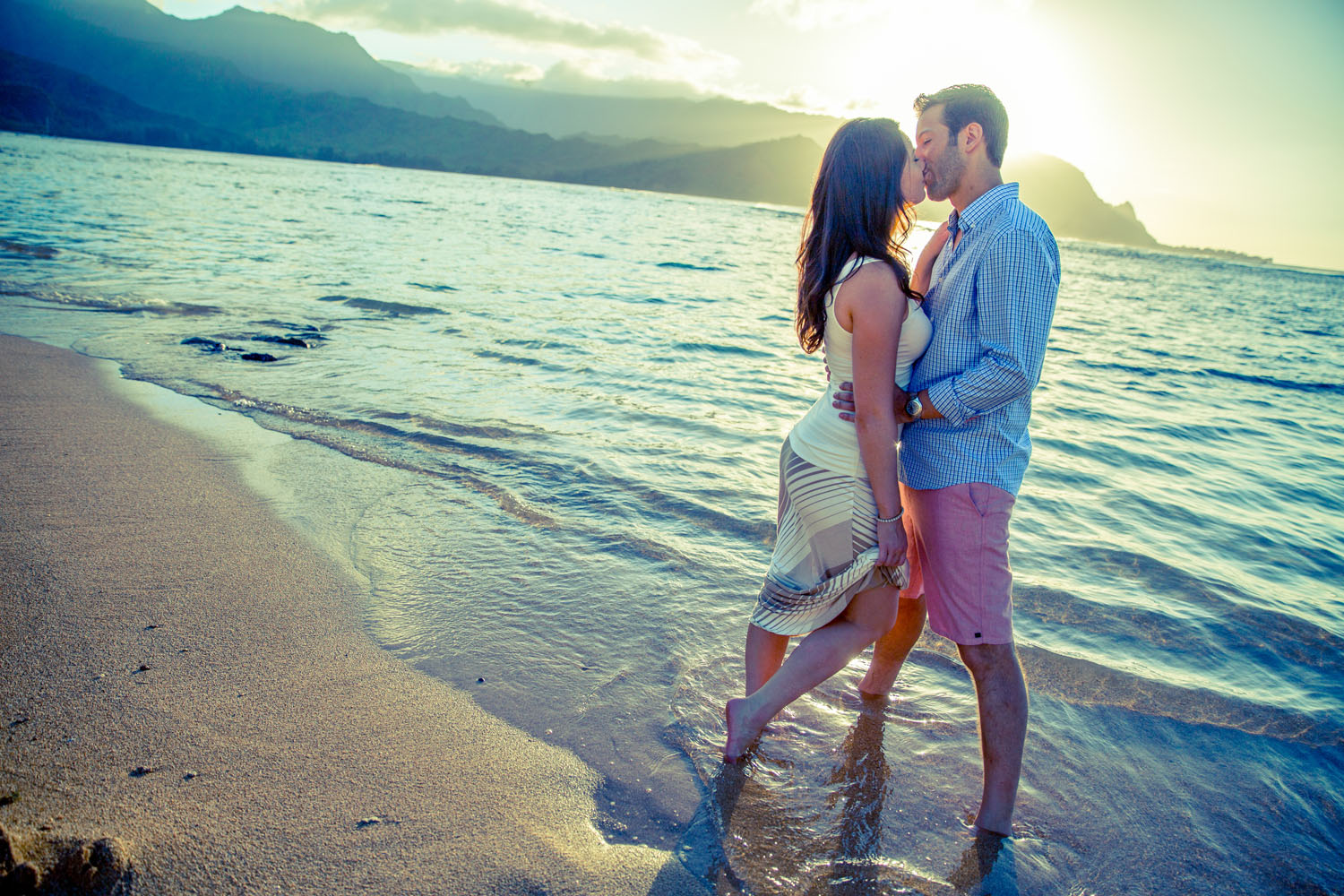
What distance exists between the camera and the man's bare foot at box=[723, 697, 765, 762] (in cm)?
271

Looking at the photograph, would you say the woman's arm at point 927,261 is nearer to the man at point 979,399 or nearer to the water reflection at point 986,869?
the man at point 979,399

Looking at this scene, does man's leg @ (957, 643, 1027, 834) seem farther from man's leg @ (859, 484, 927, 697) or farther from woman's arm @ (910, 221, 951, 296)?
woman's arm @ (910, 221, 951, 296)

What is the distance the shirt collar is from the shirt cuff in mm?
547

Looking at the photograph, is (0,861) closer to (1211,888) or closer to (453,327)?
(1211,888)

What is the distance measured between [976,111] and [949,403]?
39.6 inches

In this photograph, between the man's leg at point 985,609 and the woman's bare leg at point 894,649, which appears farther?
the woman's bare leg at point 894,649

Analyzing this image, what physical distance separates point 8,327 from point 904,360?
9831 mm

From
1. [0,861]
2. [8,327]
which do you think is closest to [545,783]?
[0,861]

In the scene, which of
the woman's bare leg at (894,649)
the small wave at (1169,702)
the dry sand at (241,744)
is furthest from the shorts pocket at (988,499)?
the small wave at (1169,702)

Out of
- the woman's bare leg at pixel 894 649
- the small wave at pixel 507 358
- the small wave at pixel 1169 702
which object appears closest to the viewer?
the woman's bare leg at pixel 894 649

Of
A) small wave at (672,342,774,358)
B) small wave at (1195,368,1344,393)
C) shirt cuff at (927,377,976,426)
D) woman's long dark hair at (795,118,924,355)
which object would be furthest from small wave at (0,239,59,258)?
small wave at (1195,368,1344,393)

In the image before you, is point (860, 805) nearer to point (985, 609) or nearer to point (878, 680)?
point (878, 680)

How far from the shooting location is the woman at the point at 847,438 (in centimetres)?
238

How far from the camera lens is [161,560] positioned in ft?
11.8
